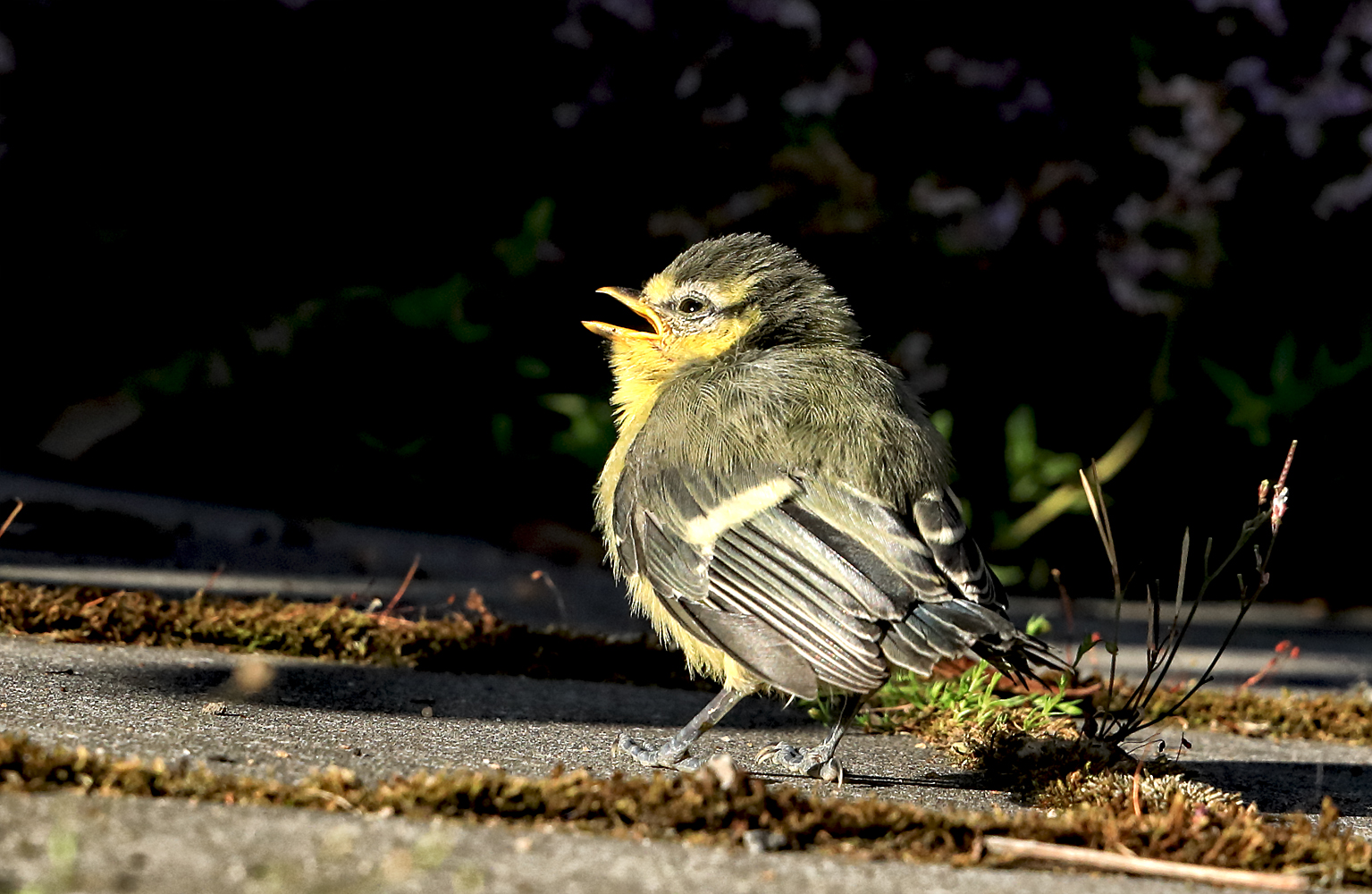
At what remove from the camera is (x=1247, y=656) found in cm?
563

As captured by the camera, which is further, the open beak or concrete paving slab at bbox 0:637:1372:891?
the open beak

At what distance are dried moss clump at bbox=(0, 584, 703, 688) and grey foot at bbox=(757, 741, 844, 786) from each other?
112cm

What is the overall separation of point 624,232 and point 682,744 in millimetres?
4000

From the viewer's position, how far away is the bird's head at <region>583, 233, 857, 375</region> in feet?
13.2

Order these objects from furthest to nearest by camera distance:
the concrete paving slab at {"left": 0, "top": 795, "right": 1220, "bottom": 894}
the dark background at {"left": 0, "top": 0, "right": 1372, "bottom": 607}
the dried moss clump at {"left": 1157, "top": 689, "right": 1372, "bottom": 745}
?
the dark background at {"left": 0, "top": 0, "right": 1372, "bottom": 607} < the dried moss clump at {"left": 1157, "top": 689, "right": 1372, "bottom": 745} < the concrete paving slab at {"left": 0, "top": 795, "right": 1220, "bottom": 894}

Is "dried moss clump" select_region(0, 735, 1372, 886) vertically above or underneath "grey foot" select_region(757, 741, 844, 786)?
above

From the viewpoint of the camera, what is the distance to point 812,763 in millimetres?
3377

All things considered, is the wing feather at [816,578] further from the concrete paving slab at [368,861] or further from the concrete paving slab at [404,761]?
the concrete paving slab at [368,861]

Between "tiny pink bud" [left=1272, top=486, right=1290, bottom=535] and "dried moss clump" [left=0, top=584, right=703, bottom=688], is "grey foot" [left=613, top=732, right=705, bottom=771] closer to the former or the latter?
"dried moss clump" [left=0, top=584, right=703, bottom=688]

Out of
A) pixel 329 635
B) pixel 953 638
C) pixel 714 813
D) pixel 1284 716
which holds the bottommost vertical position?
pixel 329 635

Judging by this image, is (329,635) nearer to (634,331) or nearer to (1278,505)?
(634,331)

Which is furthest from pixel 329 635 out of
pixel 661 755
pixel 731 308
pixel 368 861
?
pixel 368 861

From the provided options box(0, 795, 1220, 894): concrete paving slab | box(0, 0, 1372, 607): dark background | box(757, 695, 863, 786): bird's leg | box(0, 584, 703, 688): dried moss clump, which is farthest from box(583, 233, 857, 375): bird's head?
box(0, 0, 1372, 607): dark background

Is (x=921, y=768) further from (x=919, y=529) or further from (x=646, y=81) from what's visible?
(x=646, y=81)
